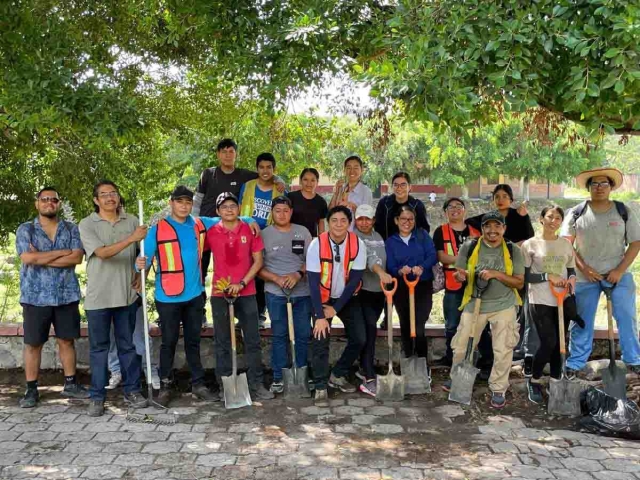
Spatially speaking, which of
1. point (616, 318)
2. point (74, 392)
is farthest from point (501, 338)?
point (74, 392)

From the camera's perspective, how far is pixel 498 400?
599 centimetres

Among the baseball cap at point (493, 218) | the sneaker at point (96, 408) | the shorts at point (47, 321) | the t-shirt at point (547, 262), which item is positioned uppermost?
the baseball cap at point (493, 218)

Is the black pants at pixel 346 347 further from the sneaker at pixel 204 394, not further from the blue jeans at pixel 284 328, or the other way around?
the sneaker at pixel 204 394

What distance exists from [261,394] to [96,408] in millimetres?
1514

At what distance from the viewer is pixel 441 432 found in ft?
17.7

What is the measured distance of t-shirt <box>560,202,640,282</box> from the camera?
20.6 ft

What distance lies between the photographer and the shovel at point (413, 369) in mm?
6305

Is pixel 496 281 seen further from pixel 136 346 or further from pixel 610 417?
pixel 136 346

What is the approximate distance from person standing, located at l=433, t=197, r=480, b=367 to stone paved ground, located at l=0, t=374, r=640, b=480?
3.00ft

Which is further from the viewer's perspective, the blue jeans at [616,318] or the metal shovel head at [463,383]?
the blue jeans at [616,318]

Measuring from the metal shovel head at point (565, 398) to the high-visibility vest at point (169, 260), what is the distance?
3547 mm

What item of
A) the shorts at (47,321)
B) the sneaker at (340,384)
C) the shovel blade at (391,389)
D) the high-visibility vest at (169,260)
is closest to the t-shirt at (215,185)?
the high-visibility vest at (169,260)

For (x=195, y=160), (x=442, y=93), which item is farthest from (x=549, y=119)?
(x=195, y=160)

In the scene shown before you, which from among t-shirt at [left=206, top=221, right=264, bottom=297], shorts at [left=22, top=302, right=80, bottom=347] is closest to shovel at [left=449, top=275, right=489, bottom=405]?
t-shirt at [left=206, top=221, right=264, bottom=297]
